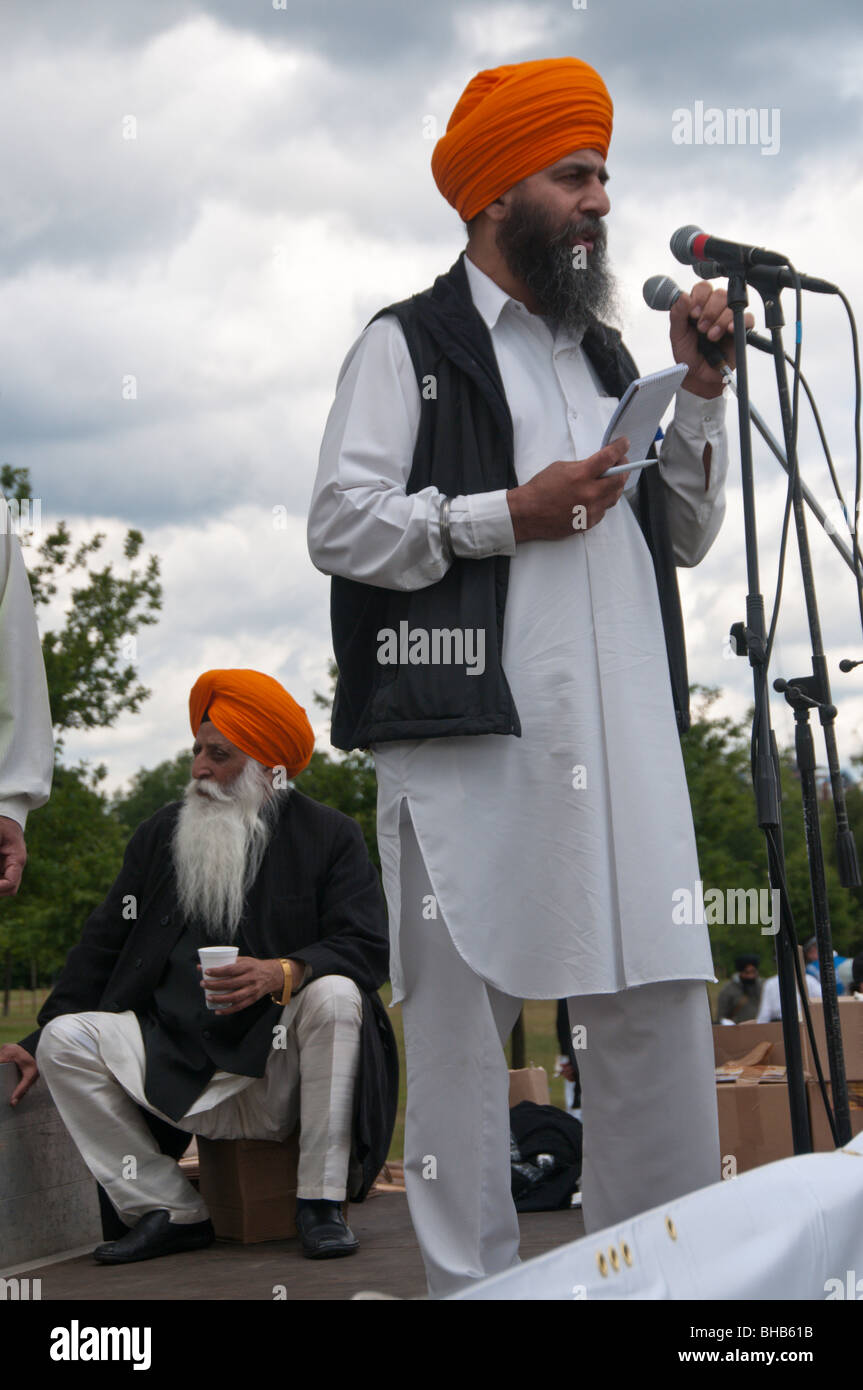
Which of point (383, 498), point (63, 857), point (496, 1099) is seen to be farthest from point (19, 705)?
point (63, 857)

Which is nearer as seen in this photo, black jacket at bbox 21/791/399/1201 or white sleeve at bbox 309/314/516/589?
white sleeve at bbox 309/314/516/589

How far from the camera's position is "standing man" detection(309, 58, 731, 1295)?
2619 millimetres

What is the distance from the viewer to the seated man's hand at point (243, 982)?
13.0ft

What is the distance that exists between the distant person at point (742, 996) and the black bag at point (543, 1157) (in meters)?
10.5

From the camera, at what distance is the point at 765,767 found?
8.66 feet

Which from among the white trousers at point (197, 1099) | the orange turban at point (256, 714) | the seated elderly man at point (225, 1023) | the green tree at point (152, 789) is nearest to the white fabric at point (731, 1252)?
the seated elderly man at point (225, 1023)

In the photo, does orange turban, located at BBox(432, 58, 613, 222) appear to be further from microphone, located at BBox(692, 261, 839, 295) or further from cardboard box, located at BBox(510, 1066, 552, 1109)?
cardboard box, located at BBox(510, 1066, 552, 1109)

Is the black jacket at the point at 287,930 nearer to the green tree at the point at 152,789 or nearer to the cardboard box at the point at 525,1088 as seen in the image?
the cardboard box at the point at 525,1088

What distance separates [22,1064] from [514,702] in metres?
2.25

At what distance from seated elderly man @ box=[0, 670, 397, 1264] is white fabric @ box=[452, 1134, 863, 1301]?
84.1 inches

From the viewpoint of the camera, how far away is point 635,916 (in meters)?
2.62

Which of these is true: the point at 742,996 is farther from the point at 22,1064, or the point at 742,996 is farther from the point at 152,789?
the point at 152,789

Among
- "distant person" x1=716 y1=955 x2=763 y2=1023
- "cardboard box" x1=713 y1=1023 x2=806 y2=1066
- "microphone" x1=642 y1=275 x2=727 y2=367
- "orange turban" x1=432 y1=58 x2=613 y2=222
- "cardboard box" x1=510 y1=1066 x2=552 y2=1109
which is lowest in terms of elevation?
"cardboard box" x1=510 y1=1066 x2=552 y2=1109

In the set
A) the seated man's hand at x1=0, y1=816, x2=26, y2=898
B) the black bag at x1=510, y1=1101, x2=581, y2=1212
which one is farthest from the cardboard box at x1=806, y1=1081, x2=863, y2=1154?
the seated man's hand at x1=0, y1=816, x2=26, y2=898
